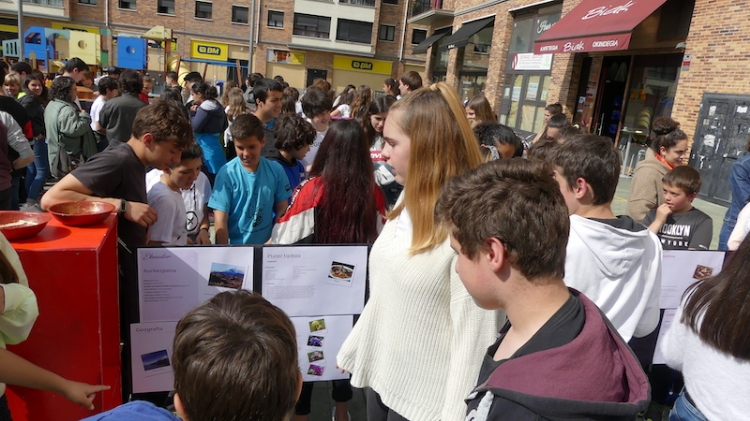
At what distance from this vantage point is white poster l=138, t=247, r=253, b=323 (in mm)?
2461

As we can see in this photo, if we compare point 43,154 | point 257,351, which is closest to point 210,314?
point 257,351

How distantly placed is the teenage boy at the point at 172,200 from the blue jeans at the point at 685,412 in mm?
2467

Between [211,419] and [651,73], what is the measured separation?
14.9m

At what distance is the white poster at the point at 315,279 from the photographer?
8.64 ft

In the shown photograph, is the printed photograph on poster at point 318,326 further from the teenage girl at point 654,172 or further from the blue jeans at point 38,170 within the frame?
the blue jeans at point 38,170


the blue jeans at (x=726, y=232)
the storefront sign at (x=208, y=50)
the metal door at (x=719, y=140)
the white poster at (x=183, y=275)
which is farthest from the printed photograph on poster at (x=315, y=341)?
the storefront sign at (x=208, y=50)

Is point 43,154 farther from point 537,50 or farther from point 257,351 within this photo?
point 537,50

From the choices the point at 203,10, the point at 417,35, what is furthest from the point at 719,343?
the point at 203,10

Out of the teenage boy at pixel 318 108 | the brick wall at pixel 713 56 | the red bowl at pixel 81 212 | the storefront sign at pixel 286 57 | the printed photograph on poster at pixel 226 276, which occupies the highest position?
the storefront sign at pixel 286 57

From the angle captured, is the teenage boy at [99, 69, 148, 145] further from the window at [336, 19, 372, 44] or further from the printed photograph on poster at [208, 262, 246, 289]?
the window at [336, 19, 372, 44]

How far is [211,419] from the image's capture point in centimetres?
118

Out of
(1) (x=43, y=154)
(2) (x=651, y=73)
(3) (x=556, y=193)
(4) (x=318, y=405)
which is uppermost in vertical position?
(2) (x=651, y=73)

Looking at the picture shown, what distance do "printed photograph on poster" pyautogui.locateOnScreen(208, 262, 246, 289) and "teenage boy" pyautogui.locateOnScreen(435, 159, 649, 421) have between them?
1525 millimetres

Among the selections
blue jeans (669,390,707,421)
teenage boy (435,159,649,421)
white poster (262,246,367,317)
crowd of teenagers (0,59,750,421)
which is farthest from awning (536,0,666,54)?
teenage boy (435,159,649,421)
